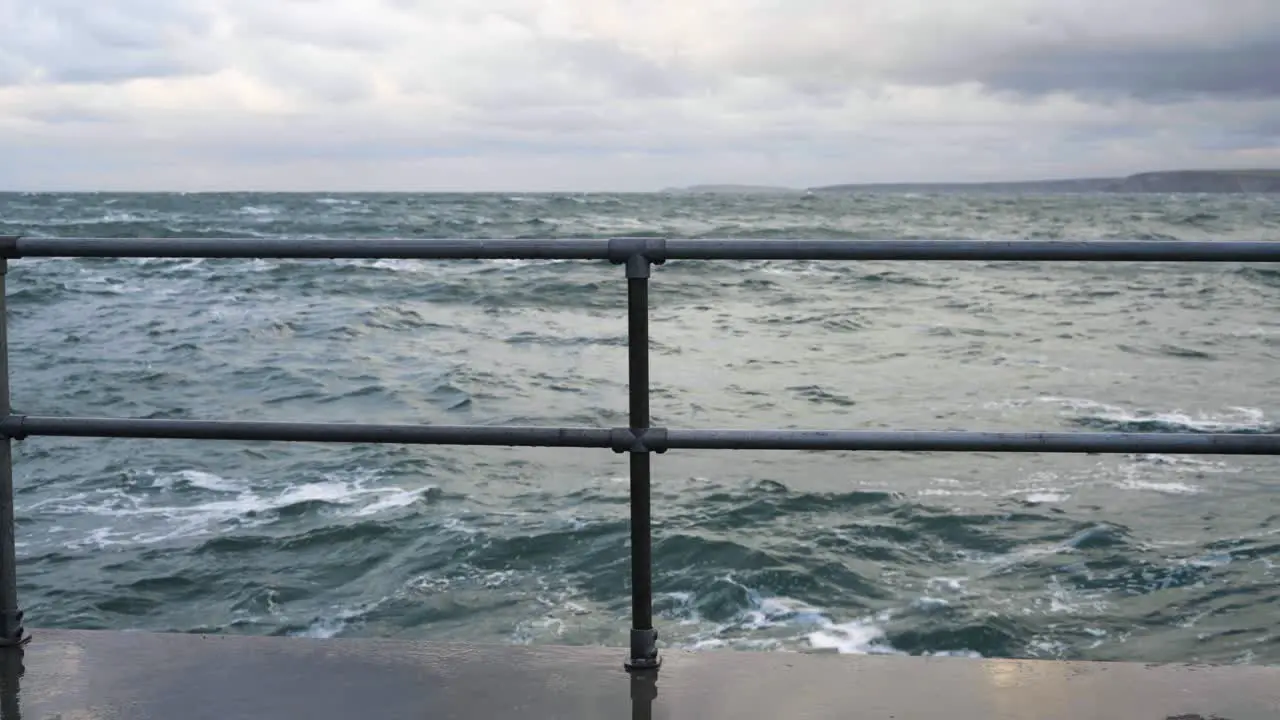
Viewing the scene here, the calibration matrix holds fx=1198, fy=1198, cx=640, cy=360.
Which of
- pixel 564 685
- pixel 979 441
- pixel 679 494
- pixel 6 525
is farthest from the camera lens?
pixel 679 494

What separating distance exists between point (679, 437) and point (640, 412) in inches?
4.4

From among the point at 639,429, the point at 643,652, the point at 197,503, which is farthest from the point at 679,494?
the point at 639,429

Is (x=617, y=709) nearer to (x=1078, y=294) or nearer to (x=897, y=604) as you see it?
(x=897, y=604)

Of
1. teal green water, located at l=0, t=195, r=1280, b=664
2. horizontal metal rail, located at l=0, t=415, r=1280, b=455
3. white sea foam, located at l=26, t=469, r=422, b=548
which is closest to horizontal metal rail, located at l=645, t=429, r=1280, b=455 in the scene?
horizontal metal rail, located at l=0, t=415, r=1280, b=455

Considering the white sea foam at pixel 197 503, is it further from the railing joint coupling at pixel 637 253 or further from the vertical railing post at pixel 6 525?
the railing joint coupling at pixel 637 253

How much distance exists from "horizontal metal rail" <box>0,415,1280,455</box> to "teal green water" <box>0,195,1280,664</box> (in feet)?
13.2

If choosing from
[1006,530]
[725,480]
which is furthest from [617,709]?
[725,480]

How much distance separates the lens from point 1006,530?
8.18m

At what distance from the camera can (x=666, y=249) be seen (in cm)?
222

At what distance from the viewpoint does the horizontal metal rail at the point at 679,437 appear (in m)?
2.19

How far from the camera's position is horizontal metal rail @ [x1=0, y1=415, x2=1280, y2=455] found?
7.18 ft

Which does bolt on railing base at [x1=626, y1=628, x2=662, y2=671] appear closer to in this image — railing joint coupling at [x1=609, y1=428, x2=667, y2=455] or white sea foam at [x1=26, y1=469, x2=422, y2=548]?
railing joint coupling at [x1=609, y1=428, x2=667, y2=455]

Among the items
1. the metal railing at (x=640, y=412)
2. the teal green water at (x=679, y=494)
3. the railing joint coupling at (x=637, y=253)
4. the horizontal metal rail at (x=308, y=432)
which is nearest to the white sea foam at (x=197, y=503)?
the teal green water at (x=679, y=494)

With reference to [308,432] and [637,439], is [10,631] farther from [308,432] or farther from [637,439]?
[637,439]
